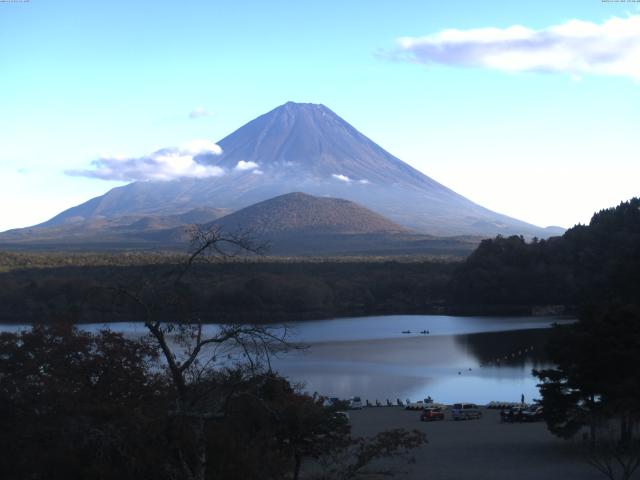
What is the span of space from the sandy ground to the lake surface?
1.78 metres

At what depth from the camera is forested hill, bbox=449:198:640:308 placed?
43844mm

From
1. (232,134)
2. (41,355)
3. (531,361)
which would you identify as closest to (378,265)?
(531,361)

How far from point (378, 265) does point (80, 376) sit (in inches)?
2005

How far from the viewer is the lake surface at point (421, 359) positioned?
21656mm

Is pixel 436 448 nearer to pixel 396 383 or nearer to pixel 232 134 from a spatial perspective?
pixel 396 383

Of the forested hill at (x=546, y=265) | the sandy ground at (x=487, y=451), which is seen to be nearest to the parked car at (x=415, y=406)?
the sandy ground at (x=487, y=451)

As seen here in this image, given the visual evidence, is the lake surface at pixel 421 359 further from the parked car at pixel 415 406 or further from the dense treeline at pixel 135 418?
the dense treeline at pixel 135 418

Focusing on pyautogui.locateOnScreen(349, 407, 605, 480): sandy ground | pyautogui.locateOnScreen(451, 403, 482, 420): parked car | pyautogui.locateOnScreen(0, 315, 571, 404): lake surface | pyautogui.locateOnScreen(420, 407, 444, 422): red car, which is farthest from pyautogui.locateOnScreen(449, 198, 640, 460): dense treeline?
pyautogui.locateOnScreen(0, 315, 571, 404): lake surface

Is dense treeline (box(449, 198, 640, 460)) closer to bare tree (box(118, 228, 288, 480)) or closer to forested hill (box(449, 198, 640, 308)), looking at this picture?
forested hill (box(449, 198, 640, 308))

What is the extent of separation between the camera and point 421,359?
91.6ft

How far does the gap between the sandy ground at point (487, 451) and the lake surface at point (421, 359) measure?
5.84 feet

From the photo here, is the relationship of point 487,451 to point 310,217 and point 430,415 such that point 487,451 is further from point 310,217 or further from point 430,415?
point 310,217

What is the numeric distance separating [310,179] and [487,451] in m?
125

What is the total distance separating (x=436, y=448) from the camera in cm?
1315
